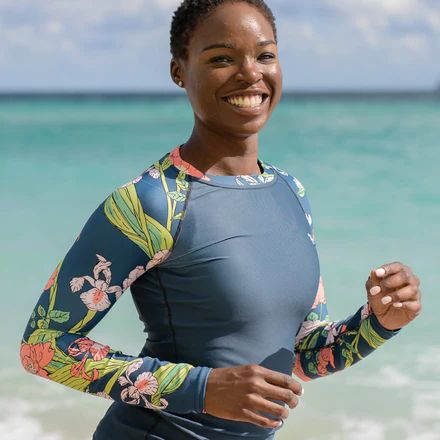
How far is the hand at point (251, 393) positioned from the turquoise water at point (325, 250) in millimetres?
3383

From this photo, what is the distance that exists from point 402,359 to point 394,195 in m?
6.72

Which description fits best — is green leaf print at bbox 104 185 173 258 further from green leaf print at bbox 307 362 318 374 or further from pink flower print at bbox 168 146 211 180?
green leaf print at bbox 307 362 318 374

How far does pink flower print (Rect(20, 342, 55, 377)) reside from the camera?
192cm

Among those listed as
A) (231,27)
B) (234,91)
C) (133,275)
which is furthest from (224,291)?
(231,27)

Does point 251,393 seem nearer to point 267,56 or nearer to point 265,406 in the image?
point 265,406

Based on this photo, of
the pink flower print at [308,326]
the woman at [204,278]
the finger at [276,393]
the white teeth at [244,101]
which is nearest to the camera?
the finger at [276,393]

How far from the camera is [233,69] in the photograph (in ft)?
6.47

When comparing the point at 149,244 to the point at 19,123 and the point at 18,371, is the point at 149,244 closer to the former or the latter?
the point at 18,371

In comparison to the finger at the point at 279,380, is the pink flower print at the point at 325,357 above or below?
above

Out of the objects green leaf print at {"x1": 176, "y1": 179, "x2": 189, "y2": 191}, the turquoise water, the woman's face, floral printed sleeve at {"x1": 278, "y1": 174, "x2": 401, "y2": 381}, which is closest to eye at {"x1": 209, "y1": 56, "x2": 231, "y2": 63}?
the woman's face

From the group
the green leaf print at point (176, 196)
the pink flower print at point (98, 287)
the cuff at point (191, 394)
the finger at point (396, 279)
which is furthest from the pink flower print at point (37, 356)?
the finger at point (396, 279)

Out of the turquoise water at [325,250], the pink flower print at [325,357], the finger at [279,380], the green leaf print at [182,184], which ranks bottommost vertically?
the finger at [279,380]

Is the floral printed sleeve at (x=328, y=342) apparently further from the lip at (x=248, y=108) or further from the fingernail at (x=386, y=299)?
the lip at (x=248, y=108)

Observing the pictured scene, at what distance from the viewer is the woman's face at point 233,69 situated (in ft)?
6.47
